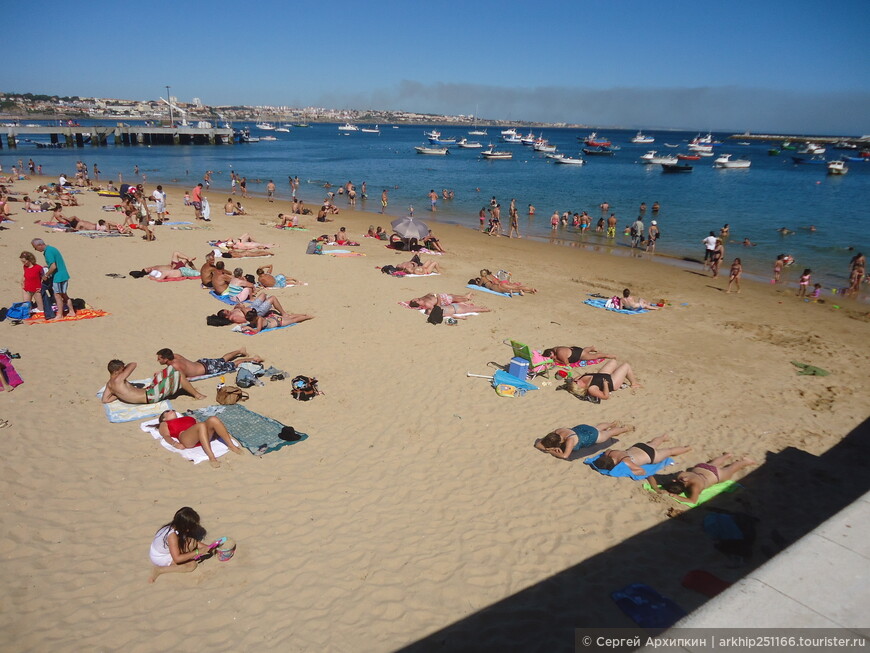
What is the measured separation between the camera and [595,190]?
45406 mm

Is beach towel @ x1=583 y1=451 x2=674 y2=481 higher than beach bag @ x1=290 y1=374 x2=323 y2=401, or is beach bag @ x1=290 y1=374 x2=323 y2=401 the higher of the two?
beach bag @ x1=290 y1=374 x2=323 y2=401

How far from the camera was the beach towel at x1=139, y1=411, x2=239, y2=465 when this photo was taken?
21.4 feet

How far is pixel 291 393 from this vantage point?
330 inches

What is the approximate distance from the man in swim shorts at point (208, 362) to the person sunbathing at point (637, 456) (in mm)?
6077

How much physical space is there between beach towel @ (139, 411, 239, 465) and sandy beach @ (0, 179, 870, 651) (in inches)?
4.2

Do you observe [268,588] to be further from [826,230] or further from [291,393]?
[826,230]

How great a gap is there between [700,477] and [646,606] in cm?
233

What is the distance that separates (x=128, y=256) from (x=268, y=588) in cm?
1475

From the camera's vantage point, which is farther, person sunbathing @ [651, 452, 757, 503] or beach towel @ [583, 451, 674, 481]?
beach towel @ [583, 451, 674, 481]

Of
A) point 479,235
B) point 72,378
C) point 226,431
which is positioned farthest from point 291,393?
point 479,235

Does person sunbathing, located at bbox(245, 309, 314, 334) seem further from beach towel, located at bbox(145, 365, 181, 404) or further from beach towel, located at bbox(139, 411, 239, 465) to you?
beach towel, located at bbox(139, 411, 239, 465)

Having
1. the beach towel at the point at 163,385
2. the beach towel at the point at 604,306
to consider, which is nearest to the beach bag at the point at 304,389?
the beach towel at the point at 163,385

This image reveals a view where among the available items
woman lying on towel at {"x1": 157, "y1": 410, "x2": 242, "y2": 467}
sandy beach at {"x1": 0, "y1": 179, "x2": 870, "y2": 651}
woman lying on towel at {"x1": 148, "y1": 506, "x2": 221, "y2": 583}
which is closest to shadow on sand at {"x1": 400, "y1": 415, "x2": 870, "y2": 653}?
sandy beach at {"x1": 0, "y1": 179, "x2": 870, "y2": 651}

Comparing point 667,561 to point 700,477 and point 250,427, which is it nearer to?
point 700,477
